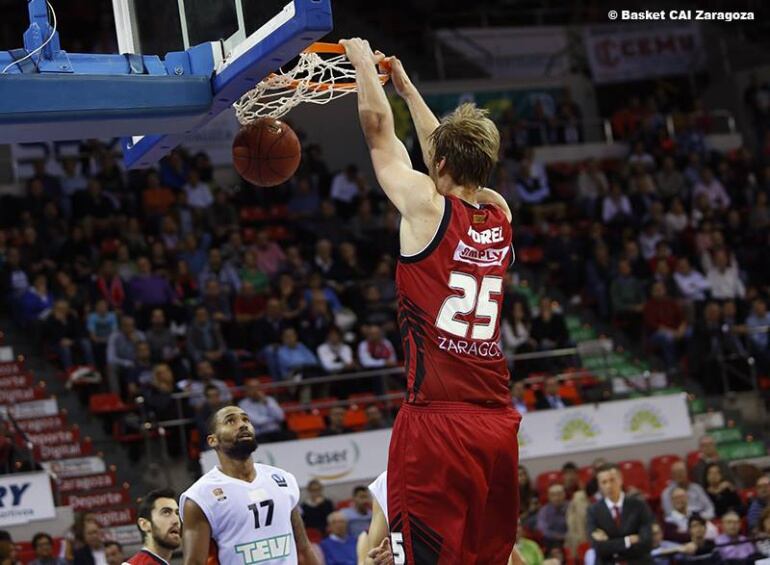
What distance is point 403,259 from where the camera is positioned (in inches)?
175

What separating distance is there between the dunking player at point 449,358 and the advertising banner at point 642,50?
59.7 feet

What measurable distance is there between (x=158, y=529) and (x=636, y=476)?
28.0 feet

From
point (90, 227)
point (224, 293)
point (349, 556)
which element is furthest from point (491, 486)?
point (90, 227)

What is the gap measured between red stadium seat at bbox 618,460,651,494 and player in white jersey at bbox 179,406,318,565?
800 centimetres

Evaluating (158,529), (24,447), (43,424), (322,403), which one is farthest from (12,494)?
(158,529)

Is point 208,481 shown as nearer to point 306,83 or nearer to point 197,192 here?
point 306,83

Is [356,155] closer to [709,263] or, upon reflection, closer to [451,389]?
[709,263]

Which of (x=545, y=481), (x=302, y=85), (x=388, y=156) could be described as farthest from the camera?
(x=545, y=481)

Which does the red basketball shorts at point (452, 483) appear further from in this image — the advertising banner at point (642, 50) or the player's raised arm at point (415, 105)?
the advertising banner at point (642, 50)

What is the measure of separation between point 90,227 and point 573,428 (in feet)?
21.1

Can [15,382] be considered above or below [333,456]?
above

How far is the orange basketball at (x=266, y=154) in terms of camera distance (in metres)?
6.02

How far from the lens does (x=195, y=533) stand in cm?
609

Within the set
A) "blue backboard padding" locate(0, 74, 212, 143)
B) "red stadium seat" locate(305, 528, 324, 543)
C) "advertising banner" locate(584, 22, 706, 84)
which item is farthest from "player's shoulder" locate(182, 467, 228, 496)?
"advertising banner" locate(584, 22, 706, 84)
